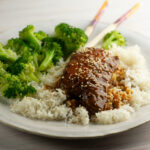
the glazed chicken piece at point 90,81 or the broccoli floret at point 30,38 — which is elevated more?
the broccoli floret at point 30,38

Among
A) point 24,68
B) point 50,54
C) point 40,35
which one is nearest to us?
point 24,68

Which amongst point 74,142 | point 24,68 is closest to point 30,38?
point 24,68

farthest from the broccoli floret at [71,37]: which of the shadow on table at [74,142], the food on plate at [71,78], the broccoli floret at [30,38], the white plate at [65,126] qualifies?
the shadow on table at [74,142]

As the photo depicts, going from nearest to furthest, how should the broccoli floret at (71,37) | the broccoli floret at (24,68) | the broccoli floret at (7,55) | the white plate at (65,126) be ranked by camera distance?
the white plate at (65,126), the broccoli floret at (24,68), the broccoli floret at (7,55), the broccoli floret at (71,37)

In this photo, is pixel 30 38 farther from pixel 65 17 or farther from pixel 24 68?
pixel 65 17

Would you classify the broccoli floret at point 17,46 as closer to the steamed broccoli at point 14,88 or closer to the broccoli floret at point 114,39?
the steamed broccoli at point 14,88

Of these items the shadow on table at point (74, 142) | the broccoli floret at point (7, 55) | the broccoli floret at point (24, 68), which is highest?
the broccoli floret at point (7, 55)
